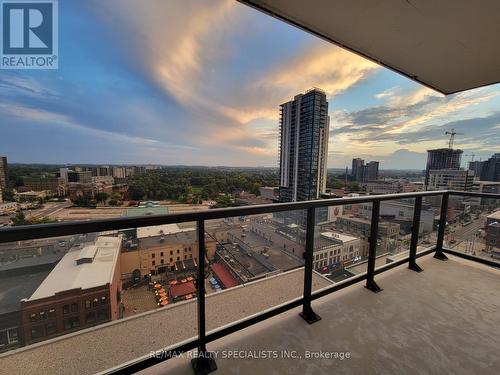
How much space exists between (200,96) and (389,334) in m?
11.2

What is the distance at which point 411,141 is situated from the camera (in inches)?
413

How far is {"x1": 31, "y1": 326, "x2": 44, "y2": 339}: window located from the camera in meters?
0.95

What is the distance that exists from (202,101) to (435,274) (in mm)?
11183

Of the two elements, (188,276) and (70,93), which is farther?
(70,93)

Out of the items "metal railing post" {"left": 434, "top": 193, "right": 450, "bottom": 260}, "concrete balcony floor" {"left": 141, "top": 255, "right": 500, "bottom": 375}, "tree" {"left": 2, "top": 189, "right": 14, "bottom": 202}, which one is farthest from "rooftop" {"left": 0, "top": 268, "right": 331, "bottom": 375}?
"tree" {"left": 2, "top": 189, "right": 14, "bottom": 202}

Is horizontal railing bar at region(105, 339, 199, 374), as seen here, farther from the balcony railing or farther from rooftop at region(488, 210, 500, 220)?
rooftop at region(488, 210, 500, 220)

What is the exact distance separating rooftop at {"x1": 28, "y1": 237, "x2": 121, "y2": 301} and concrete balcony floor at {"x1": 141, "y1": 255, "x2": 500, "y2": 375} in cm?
72

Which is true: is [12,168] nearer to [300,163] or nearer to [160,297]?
[160,297]

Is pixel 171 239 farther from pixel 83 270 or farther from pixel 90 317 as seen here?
pixel 90 317

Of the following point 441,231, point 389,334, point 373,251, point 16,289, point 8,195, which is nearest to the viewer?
point 16,289

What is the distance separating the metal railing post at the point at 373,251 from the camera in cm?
209

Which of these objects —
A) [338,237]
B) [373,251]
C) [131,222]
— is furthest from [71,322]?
[373,251]

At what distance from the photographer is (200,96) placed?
10273mm

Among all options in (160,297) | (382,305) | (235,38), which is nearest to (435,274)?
(382,305)
